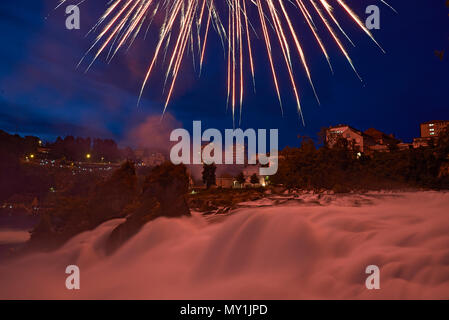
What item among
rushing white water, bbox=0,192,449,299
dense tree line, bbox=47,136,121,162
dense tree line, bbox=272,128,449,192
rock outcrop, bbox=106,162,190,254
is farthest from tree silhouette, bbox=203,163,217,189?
dense tree line, bbox=47,136,121,162

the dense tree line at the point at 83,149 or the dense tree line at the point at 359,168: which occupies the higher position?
the dense tree line at the point at 83,149

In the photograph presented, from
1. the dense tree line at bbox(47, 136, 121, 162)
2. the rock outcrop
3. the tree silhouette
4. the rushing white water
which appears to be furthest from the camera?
the dense tree line at bbox(47, 136, 121, 162)

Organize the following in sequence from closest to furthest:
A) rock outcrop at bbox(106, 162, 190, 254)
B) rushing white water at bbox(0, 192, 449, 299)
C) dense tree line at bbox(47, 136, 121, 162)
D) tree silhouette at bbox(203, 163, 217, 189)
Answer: rushing white water at bbox(0, 192, 449, 299) → rock outcrop at bbox(106, 162, 190, 254) → tree silhouette at bbox(203, 163, 217, 189) → dense tree line at bbox(47, 136, 121, 162)

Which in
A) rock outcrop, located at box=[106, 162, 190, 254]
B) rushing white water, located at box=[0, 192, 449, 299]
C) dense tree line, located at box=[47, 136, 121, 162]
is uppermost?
dense tree line, located at box=[47, 136, 121, 162]

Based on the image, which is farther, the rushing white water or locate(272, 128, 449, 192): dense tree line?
locate(272, 128, 449, 192): dense tree line

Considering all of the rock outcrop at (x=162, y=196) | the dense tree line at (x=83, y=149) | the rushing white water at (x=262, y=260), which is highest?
the dense tree line at (x=83, y=149)

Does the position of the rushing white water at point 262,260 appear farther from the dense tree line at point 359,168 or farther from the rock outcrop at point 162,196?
the dense tree line at point 359,168

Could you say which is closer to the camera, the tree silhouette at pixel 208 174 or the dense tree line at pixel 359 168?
the dense tree line at pixel 359 168

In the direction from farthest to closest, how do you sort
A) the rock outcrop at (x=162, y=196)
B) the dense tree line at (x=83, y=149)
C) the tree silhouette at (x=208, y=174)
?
1. the dense tree line at (x=83, y=149)
2. the tree silhouette at (x=208, y=174)
3. the rock outcrop at (x=162, y=196)

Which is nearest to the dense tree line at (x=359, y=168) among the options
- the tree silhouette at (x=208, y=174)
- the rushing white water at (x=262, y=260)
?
the rushing white water at (x=262, y=260)

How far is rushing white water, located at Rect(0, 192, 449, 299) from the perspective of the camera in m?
4.06

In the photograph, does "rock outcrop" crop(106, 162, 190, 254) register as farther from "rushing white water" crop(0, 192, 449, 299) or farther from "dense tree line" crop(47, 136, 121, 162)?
"dense tree line" crop(47, 136, 121, 162)

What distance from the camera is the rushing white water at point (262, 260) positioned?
406 cm
